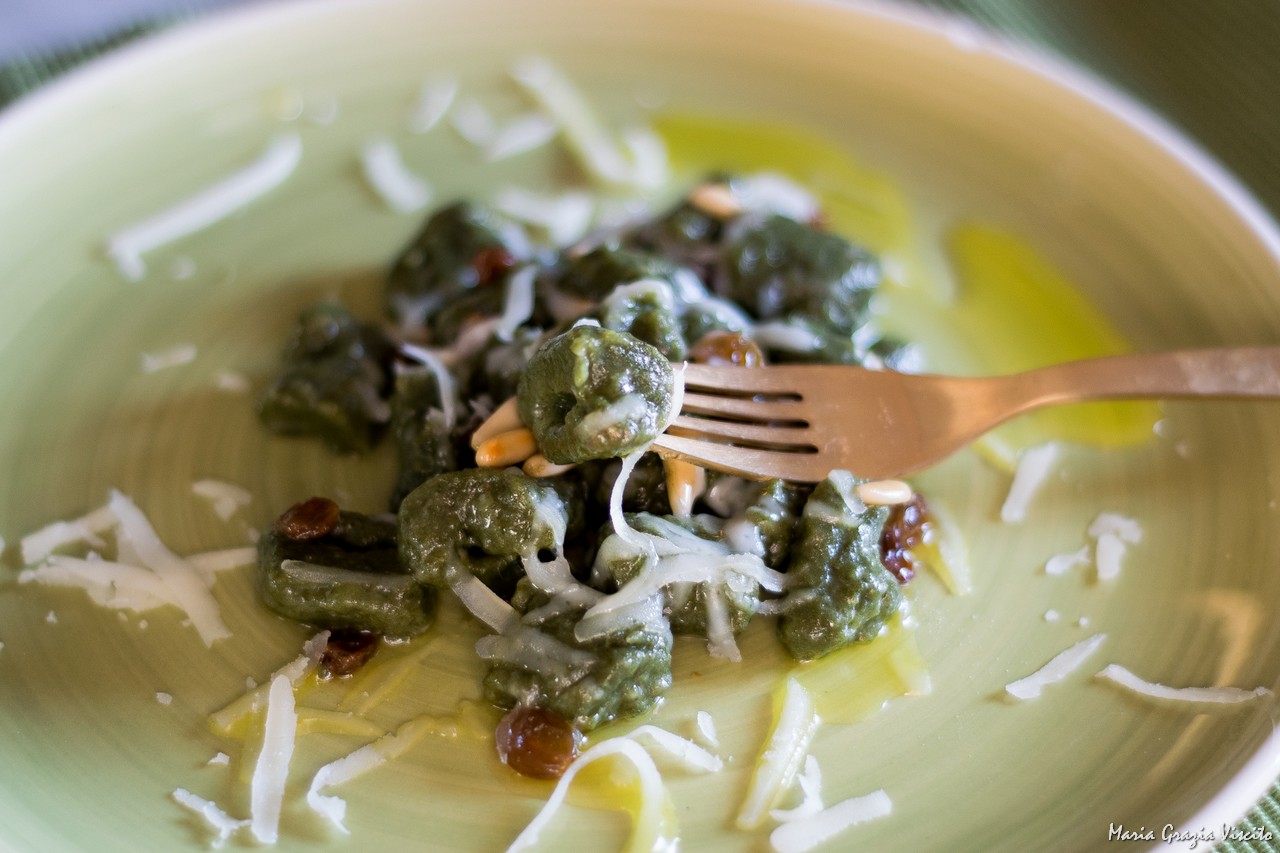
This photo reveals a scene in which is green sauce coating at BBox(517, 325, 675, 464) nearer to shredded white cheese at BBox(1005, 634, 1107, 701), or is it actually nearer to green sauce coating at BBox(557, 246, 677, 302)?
green sauce coating at BBox(557, 246, 677, 302)

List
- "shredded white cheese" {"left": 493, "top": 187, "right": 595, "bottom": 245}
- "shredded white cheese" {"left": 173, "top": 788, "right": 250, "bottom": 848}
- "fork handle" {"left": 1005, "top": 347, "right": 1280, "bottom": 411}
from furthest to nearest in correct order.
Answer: "shredded white cheese" {"left": 493, "top": 187, "right": 595, "bottom": 245}, "fork handle" {"left": 1005, "top": 347, "right": 1280, "bottom": 411}, "shredded white cheese" {"left": 173, "top": 788, "right": 250, "bottom": 848}

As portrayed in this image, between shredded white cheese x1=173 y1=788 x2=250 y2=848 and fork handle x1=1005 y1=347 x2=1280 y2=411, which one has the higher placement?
shredded white cheese x1=173 y1=788 x2=250 y2=848

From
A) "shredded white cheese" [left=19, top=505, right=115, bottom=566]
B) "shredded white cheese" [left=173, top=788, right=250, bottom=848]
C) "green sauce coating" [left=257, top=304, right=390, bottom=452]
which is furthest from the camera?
"green sauce coating" [left=257, top=304, right=390, bottom=452]

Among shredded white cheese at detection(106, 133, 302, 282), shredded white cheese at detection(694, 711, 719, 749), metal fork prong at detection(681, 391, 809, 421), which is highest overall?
shredded white cheese at detection(106, 133, 302, 282)

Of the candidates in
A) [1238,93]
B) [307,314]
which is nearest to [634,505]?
[307,314]

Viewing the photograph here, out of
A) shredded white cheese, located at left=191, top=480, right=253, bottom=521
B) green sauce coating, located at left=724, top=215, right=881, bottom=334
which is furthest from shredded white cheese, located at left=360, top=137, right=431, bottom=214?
shredded white cheese, located at left=191, top=480, right=253, bottom=521

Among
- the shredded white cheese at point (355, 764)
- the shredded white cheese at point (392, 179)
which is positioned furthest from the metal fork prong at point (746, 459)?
the shredded white cheese at point (392, 179)

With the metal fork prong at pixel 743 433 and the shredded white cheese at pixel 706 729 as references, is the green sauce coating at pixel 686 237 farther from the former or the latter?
the shredded white cheese at pixel 706 729
